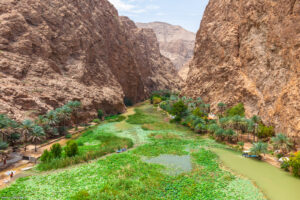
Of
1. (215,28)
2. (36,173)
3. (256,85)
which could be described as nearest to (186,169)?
(36,173)

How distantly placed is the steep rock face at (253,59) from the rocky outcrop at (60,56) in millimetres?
33697

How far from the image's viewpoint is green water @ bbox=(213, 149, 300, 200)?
20.2 metres

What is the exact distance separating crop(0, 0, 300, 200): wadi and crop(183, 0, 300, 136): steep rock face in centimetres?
32

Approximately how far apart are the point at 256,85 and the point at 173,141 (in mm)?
27691

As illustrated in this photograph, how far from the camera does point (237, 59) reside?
2302 inches

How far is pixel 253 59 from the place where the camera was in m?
51.0

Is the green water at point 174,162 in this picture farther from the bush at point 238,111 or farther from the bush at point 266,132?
the bush at point 238,111

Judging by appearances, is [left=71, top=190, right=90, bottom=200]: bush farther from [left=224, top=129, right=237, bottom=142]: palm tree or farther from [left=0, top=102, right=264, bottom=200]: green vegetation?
[left=224, top=129, right=237, bottom=142]: palm tree

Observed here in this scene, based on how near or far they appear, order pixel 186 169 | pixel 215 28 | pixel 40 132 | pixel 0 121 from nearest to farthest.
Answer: pixel 186 169
pixel 0 121
pixel 40 132
pixel 215 28

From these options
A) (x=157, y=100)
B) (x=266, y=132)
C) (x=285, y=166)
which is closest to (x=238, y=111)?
(x=266, y=132)

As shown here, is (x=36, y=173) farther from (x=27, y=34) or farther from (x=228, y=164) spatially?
(x=27, y=34)

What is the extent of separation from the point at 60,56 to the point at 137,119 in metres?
29.3

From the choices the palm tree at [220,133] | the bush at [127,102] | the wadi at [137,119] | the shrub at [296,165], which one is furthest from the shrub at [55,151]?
the bush at [127,102]

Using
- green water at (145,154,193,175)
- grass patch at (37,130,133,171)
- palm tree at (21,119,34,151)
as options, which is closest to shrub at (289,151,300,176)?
green water at (145,154,193,175)
